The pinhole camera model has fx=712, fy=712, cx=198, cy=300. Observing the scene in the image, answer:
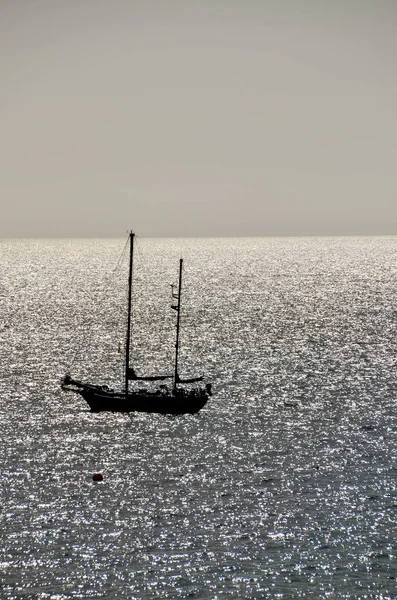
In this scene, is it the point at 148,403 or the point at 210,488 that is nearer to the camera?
the point at 210,488

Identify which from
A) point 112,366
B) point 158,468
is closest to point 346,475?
point 158,468

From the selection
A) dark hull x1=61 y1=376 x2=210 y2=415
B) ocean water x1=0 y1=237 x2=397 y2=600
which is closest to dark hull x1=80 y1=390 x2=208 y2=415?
dark hull x1=61 y1=376 x2=210 y2=415

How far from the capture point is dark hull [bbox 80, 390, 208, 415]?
87.2m

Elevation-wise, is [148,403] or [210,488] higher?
[148,403]

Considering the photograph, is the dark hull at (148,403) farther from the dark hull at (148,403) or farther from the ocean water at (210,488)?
the ocean water at (210,488)

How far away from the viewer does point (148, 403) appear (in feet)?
286

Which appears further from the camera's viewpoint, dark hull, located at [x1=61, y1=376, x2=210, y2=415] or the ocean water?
dark hull, located at [x1=61, y1=376, x2=210, y2=415]

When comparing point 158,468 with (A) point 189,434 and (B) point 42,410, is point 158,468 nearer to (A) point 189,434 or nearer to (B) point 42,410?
(A) point 189,434

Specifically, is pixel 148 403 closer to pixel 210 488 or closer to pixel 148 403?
pixel 148 403

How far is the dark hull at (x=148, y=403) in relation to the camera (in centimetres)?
8725

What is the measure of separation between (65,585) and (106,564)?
361 cm

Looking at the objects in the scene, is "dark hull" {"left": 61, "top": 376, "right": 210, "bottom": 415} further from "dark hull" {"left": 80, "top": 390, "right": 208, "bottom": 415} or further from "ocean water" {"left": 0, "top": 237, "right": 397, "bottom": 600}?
"ocean water" {"left": 0, "top": 237, "right": 397, "bottom": 600}

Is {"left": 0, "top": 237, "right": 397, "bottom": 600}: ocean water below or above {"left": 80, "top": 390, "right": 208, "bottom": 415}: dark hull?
below

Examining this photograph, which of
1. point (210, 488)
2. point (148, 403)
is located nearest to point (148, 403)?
point (148, 403)
